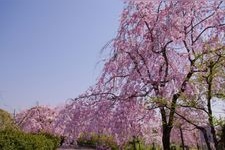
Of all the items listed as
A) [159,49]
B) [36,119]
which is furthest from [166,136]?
[36,119]

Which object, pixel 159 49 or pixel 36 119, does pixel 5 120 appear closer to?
pixel 36 119

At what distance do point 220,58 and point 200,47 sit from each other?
2.26 meters

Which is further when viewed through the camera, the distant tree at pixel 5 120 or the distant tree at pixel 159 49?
the distant tree at pixel 5 120

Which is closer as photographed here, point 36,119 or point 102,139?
point 102,139

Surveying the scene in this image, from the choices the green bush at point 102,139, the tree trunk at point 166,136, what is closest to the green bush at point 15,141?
the green bush at point 102,139

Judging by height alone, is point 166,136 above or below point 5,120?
below

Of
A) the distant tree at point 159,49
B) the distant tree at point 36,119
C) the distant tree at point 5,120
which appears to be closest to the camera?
the distant tree at point 159,49

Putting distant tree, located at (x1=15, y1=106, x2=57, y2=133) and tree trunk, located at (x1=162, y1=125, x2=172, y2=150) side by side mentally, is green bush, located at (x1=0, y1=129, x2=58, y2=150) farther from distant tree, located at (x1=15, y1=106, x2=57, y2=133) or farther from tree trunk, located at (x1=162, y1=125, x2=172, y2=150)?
distant tree, located at (x1=15, y1=106, x2=57, y2=133)

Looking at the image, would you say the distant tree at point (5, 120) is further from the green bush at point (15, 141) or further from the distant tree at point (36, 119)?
the green bush at point (15, 141)

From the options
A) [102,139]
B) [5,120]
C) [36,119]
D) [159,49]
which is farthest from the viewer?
[36,119]

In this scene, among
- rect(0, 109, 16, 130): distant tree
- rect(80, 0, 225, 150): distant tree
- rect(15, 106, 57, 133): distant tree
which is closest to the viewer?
rect(80, 0, 225, 150): distant tree

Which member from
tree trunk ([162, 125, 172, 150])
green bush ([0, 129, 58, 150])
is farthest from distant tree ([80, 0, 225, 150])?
green bush ([0, 129, 58, 150])

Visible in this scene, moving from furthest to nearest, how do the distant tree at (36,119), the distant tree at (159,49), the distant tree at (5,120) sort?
the distant tree at (36,119) < the distant tree at (5,120) < the distant tree at (159,49)

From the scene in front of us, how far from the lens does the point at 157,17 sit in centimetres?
1184
